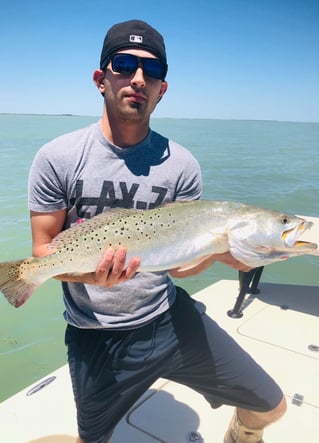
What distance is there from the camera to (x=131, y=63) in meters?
2.56

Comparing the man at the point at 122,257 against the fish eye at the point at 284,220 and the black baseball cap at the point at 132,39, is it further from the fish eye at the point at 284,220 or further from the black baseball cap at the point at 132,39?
Answer: the fish eye at the point at 284,220

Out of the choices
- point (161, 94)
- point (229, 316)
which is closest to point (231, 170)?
point (229, 316)

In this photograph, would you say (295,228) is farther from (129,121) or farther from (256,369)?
(129,121)

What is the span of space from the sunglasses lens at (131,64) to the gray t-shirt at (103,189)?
0.38 meters

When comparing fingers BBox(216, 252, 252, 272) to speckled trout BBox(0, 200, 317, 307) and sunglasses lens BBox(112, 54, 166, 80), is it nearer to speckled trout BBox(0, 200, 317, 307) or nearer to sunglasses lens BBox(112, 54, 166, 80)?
speckled trout BBox(0, 200, 317, 307)

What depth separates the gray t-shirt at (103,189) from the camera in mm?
2463

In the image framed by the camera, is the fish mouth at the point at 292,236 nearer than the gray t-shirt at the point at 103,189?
No

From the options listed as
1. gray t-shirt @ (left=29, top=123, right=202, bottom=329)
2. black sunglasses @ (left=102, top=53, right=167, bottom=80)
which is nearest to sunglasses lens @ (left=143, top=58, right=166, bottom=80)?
black sunglasses @ (left=102, top=53, right=167, bottom=80)

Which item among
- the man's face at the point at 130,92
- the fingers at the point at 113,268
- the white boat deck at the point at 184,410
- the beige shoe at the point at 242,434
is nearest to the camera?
the fingers at the point at 113,268

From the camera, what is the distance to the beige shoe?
10.1 ft

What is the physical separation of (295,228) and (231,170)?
26829 millimetres

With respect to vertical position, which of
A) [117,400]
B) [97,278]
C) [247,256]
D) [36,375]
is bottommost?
[36,375]

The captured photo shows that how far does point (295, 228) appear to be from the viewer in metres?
2.63

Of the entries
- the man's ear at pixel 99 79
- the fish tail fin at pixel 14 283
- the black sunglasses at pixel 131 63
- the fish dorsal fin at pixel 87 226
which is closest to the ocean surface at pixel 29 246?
the fish tail fin at pixel 14 283
